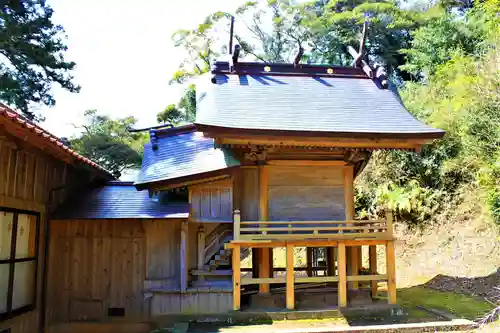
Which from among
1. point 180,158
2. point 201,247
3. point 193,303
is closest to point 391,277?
point 201,247

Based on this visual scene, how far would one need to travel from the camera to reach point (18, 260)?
24.3ft

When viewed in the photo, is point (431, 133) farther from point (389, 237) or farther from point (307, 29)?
point (307, 29)

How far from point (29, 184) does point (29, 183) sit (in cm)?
2

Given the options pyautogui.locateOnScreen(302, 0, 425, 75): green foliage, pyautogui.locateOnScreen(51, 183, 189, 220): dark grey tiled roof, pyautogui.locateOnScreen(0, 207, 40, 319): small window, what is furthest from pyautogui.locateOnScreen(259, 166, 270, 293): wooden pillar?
pyautogui.locateOnScreen(302, 0, 425, 75): green foliage

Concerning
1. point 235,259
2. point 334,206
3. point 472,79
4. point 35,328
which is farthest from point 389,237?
point 472,79

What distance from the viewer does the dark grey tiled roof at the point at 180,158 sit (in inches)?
372

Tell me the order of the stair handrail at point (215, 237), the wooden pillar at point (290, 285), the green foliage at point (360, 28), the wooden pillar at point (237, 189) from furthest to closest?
1. the green foliage at point (360, 28)
2. the wooden pillar at point (237, 189)
3. the stair handrail at point (215, 237)
4. the wooden pillar at point (290, 285)

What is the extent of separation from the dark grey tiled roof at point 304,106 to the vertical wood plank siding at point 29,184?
3.45 m

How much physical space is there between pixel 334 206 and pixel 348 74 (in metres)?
4.40

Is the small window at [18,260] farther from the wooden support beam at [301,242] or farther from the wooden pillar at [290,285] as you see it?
the wooden pillar at [290,285]

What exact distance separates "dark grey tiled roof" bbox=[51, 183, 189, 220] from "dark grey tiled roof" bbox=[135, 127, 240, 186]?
1.75ft

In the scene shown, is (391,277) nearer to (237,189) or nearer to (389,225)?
(389,225)

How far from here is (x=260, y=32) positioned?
32.7m

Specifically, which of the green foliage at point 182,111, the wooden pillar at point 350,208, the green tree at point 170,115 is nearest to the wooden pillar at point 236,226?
the wooden pillar at point 350,208
